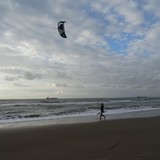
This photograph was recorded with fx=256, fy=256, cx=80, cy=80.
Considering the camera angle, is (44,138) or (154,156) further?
(44,138)

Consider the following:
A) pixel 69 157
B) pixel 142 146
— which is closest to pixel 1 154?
pixel 69 157

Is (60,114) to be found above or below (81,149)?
above

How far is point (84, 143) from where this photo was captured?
29.3 feet

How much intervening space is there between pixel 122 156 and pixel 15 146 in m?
3.79

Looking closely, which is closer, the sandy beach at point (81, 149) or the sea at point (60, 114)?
the sandy beach at point (81, 149)

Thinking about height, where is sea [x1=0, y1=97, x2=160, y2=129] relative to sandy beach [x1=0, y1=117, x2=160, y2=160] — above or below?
above

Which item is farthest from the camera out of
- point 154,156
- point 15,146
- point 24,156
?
point 15,146

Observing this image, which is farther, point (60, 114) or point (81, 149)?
point (60, 114)

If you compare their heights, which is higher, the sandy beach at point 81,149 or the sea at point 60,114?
the sea at point 60,114

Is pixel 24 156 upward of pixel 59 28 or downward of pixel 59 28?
downward

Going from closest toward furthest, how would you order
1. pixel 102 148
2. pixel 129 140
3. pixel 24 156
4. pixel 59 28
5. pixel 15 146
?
pixel 24 156 → pixel 102 148 → pixel 15 146 → pixel 129 140 → pixel 59 28

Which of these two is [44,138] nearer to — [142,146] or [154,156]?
[142,146]

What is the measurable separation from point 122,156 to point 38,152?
250 centimetres

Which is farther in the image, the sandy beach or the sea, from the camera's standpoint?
the sea
